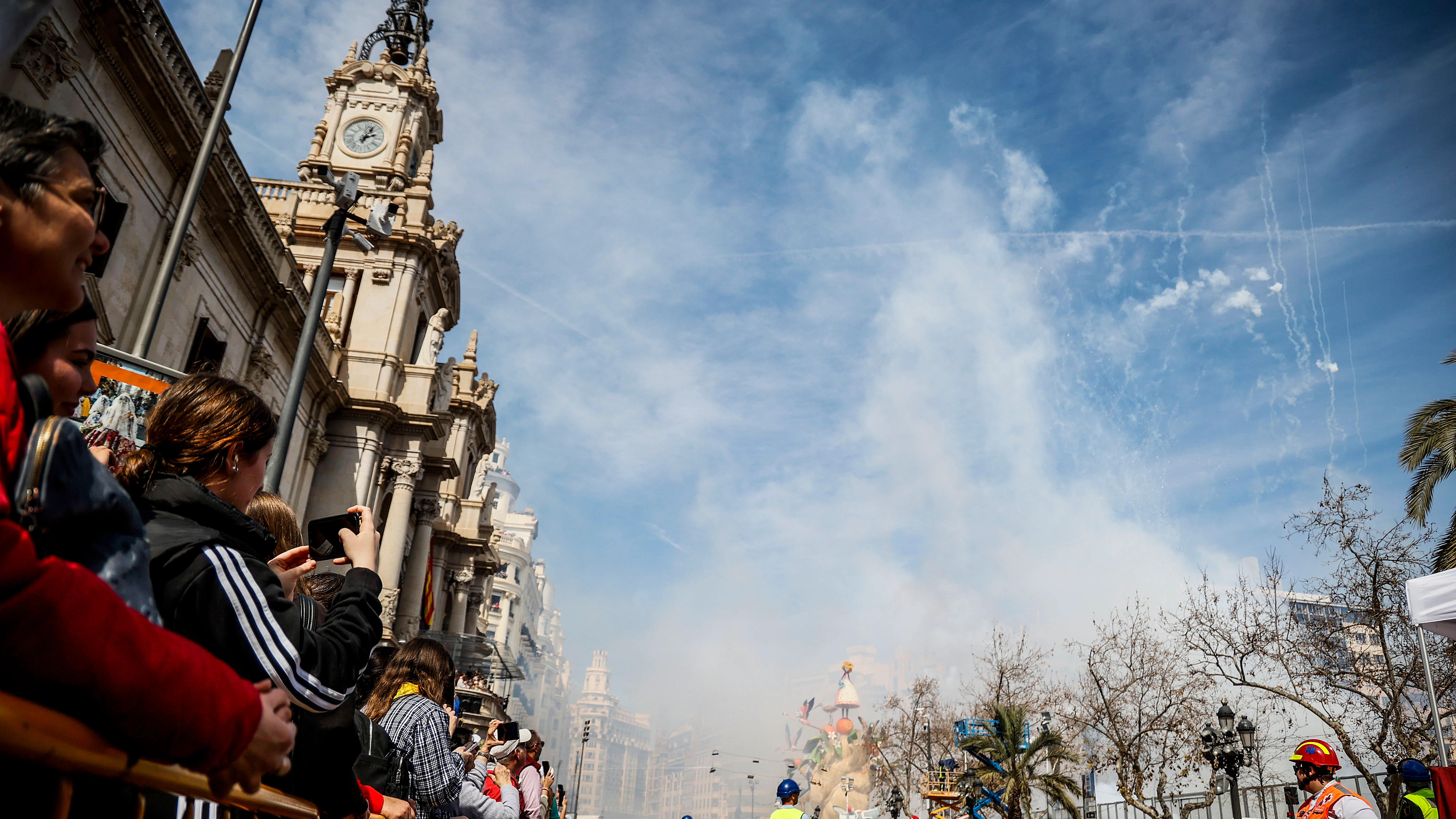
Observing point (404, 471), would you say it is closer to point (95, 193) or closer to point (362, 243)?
point (362, 243)

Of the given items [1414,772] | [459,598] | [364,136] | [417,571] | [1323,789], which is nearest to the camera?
[1323,789]

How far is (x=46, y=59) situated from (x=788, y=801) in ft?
44.1

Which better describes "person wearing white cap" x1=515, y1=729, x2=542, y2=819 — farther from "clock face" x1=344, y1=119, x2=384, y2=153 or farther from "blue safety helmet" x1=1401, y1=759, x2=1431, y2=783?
"clock face" x1=344, y1=119, x2=384, y2=153

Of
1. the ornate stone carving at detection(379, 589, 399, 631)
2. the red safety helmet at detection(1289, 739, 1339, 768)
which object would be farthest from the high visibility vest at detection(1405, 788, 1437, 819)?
the ornate stone carving at detection(379, 589, 399, 631)

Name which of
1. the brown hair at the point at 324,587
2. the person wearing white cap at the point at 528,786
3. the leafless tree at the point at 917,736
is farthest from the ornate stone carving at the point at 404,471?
the leafless tree at the point at 917,736

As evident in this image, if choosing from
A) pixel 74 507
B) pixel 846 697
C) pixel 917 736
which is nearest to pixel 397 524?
pixel 74 507

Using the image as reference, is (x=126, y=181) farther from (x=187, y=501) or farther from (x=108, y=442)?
(x=187, y=501)

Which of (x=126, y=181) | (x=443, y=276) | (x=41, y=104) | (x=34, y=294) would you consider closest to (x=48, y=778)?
(x=34, y=294)

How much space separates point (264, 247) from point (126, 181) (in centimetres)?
555

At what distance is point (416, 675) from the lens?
16.4ft

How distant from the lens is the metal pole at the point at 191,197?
973 centimetres

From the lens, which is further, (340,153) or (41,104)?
(340,153)

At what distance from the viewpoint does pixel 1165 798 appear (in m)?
29.9

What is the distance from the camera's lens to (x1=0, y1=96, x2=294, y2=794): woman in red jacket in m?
1.26
